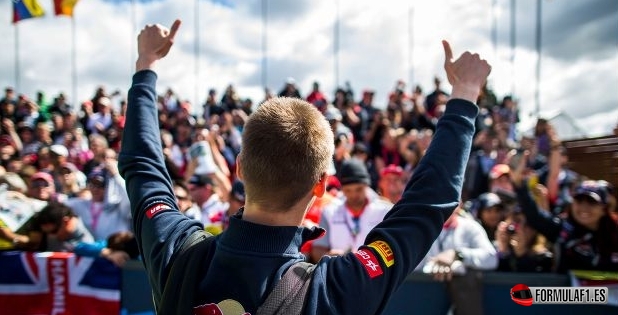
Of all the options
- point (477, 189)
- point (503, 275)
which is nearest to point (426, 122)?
point (477, 189)

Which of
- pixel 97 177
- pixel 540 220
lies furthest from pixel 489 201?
pixel 97 177

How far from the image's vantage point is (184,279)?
1.22 metres

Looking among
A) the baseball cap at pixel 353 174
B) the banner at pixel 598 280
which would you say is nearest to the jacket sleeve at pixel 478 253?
the banner at pixel 598 280

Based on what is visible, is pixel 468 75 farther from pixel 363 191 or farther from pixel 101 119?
pixel 101 119

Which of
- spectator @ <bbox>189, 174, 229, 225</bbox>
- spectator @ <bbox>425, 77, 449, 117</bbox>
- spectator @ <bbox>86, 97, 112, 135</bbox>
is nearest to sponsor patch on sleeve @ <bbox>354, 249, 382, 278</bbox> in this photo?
spectator @ <bbox>189, 174, 229, 225</bbox>

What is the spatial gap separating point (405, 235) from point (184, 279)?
0.51 m

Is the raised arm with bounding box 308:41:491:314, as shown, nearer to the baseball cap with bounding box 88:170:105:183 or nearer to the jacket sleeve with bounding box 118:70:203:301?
the jacket sleeve with bounding box 118:70:203:301

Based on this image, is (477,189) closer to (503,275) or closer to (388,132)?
(388,132)

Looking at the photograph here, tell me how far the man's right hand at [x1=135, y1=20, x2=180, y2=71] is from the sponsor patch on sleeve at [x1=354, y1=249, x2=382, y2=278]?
88 centimetres

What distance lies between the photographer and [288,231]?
124cm

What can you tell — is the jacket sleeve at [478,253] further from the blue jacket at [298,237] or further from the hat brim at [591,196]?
the blue jacket at [298,237]

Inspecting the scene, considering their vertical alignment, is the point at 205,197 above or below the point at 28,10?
below

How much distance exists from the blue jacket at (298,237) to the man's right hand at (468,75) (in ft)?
0.11

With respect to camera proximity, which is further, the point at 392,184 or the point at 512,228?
the point at 392,184
